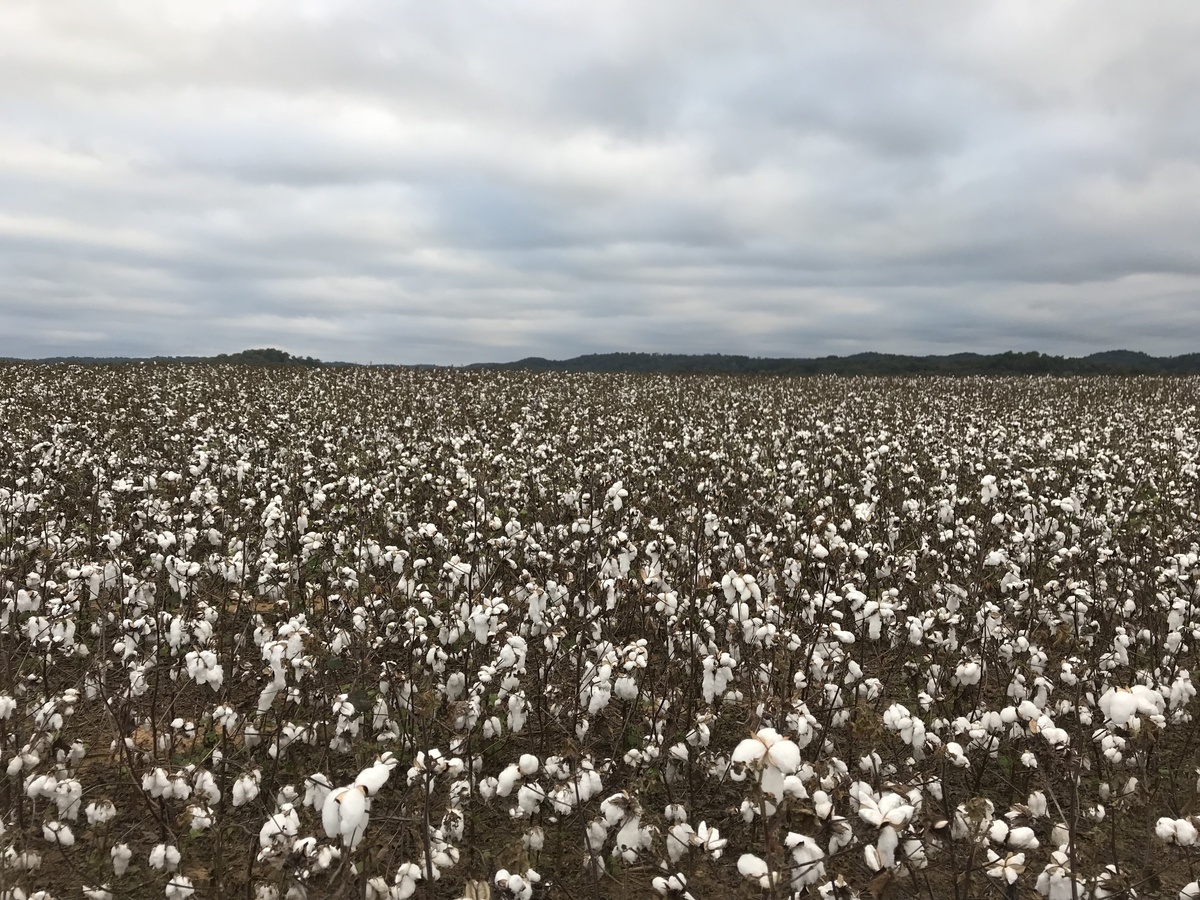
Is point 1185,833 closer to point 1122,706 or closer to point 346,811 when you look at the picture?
point 1122,706

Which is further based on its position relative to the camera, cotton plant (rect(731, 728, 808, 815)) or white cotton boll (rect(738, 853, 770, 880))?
white cotton boll (rect(738, 853, 770, 880))

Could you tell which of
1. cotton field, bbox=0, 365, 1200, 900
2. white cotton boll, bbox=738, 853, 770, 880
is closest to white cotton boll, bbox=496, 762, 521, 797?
cotton field, bbox=0, 365, 1200, 900

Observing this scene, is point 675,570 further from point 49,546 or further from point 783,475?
point 49,546

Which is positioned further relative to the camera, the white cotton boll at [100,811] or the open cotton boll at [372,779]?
the white cotton boll at [100,811]

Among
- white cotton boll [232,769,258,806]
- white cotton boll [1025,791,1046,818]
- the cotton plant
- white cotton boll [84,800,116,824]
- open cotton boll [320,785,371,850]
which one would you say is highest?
the cotton plant

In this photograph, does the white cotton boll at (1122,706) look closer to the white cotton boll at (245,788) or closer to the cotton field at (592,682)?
the cotton field at (592,682)

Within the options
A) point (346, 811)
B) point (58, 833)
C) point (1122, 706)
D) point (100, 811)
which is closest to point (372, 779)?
point (346, 811)

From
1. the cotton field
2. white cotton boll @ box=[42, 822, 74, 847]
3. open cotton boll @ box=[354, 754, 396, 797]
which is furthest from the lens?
white cotton boll @ box=[42, 822, 74, 847]

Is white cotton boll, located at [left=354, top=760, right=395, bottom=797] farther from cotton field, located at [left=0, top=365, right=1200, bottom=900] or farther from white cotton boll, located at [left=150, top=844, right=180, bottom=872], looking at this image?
white cotton boll, located at [left=150, top=844, right=180, bottom=872]

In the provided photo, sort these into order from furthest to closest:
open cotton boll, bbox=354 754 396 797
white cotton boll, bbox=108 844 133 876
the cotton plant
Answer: white cotton boll, bbox=108 844 133 876 → open cotton boll, bbox=354 754 396 797 → the cotton plant

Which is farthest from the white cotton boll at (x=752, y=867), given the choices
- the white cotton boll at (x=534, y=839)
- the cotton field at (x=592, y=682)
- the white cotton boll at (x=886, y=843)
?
the white cotton boll at (x=534, y=839)

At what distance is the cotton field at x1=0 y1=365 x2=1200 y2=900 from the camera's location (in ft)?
11.3

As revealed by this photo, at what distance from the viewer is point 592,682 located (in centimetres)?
458

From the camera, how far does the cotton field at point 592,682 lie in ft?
11.3
